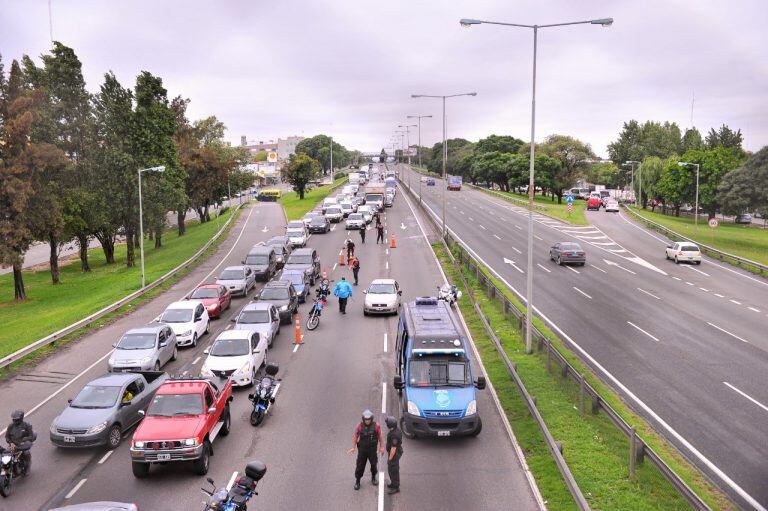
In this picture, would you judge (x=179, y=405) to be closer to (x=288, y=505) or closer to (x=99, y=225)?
(x=288, y=505)

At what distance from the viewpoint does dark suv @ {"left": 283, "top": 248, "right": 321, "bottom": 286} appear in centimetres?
3576

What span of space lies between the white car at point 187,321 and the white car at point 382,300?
7284 millimetres

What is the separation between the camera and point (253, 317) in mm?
24266

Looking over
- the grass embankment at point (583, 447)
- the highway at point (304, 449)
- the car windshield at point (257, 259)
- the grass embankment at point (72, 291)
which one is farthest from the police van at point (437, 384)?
the car windshield at point (257, 259)

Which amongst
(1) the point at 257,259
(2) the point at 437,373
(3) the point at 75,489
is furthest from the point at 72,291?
(2) the point at 437,373

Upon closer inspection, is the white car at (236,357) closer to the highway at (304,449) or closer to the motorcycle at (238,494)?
the highway at (304,449)

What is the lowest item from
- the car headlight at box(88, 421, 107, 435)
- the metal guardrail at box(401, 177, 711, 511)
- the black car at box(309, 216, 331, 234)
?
the car headlight at box(88, 421, 107, 435)

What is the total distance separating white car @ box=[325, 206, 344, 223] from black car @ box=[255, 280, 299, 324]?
3615cm

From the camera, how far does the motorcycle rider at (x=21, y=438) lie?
13.5m

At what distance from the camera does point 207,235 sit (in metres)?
60.6

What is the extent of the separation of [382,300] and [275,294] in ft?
16.2

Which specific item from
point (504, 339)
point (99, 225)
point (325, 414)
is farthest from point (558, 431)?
point (99, 225)

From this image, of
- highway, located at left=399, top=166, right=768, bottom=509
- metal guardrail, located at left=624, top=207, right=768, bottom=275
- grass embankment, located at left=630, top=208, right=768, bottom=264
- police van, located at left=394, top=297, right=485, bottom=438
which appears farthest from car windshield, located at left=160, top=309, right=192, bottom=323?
grass embankment, located at left=630, top=208, right=768, bottom=264

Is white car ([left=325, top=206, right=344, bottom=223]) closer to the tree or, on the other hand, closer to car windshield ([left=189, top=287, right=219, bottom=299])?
the tree
